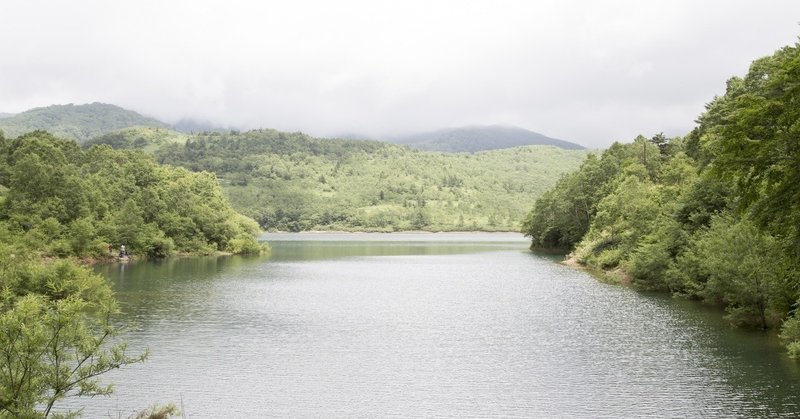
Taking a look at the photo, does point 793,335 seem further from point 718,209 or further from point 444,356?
point 718,209

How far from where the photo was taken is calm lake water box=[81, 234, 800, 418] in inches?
1133

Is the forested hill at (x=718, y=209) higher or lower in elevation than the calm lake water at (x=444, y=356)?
higher

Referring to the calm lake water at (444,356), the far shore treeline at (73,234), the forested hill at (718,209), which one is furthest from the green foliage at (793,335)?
the far shore treeline at (73,234)

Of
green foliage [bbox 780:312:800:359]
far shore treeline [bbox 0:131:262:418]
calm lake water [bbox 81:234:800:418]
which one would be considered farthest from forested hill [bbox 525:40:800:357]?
far shore treeline [bbox 0:131:262:418]

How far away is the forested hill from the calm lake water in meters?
2.84

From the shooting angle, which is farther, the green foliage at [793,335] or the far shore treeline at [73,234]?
the green foliage at [793,335]

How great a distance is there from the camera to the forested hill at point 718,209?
27.4 metres

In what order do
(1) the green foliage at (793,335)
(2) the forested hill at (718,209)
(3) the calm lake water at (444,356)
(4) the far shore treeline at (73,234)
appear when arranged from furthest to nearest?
(1) the green foliage at (793,335)
(3) the calm lake water at (444,356)
(2) the forested hill at (718,209)
(4) the far shore treeline at (73,234)

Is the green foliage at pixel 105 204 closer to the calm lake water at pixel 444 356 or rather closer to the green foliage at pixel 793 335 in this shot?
the calm lake water at pixel 444 356

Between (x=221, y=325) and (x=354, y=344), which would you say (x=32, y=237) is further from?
(x=354, y=344)

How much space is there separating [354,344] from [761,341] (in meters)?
24.6

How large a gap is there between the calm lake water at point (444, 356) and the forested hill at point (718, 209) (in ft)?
9.31

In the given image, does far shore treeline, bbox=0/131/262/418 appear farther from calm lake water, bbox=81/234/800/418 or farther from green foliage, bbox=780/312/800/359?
green foliage, bbox=780/312/800/359

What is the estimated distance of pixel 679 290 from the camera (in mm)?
64375
